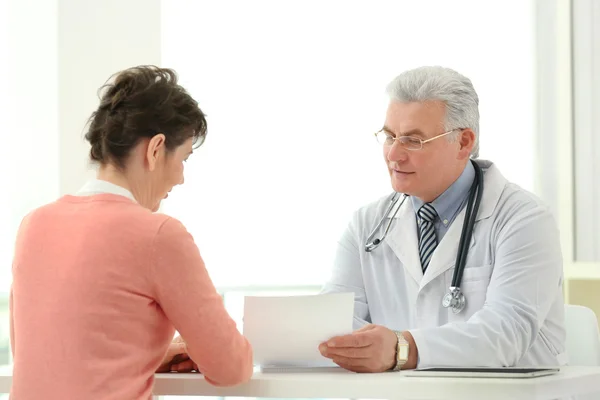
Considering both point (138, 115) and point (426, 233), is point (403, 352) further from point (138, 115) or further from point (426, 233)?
point (138, 115)

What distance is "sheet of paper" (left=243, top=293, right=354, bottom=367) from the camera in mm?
1669

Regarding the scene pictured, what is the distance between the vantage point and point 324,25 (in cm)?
382

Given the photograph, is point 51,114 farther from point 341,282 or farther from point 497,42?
point 497,42

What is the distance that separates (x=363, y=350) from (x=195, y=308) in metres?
0.38

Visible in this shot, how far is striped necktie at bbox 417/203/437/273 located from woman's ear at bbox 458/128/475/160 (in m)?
0.16

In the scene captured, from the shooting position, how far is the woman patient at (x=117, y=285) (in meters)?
1.50

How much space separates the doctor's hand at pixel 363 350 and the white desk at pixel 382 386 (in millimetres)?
33

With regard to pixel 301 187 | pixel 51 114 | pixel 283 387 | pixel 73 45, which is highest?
pixel 73 45

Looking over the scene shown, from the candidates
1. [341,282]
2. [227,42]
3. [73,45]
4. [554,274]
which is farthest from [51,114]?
[554,274]

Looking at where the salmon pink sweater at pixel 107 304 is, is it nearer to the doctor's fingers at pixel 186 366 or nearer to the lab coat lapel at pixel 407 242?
the doctor's fingers at pixel 186 366

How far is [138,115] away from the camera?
1615 millimetres

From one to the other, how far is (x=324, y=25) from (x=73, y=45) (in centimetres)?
109

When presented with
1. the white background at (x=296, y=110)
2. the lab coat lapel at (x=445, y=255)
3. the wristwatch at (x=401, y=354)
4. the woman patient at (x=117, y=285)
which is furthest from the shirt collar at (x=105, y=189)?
the white background at (x=296, y=110)

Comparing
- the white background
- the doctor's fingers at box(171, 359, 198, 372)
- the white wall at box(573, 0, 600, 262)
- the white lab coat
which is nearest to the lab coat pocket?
the white lab coat
